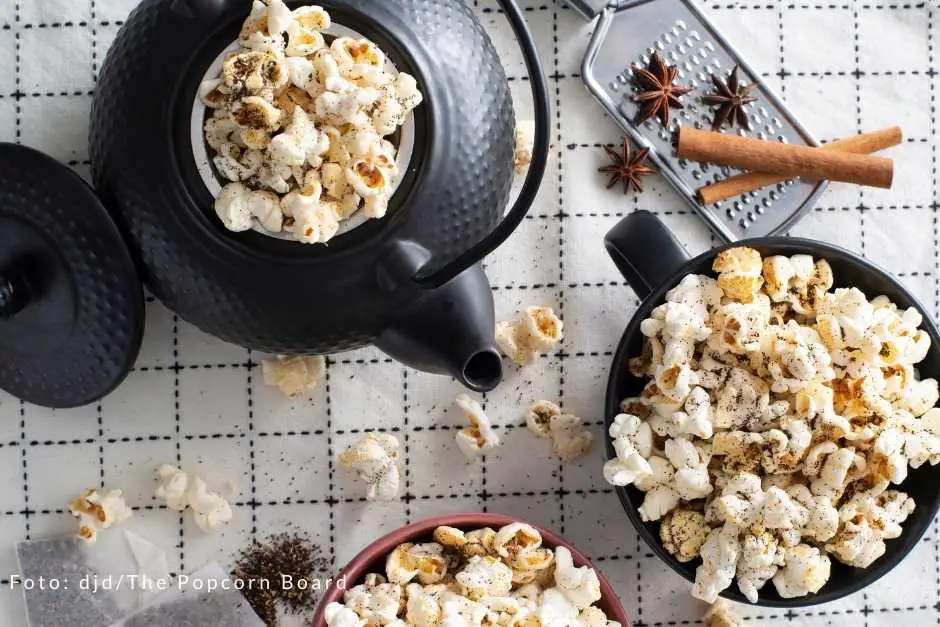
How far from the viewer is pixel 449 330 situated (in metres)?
0.83

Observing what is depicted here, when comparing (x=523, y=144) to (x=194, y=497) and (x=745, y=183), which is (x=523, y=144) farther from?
(x=194, y=497)

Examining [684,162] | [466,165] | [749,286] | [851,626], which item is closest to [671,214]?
[684,162]

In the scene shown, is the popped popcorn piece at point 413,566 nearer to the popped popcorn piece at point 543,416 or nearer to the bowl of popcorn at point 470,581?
the bowl of popcorn at point 470,581

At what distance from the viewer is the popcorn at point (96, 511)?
3.48ft

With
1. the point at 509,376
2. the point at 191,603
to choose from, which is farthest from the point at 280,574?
the point at 509,376

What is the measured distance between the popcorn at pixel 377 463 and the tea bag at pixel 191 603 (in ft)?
0.63

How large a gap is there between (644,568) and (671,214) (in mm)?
411

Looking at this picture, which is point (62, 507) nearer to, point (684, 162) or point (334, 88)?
point (334, 88)

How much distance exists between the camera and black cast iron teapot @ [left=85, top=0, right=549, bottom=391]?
0.77 metres

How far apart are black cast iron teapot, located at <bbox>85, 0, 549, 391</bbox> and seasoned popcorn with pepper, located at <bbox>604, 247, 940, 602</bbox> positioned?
0.20 meters

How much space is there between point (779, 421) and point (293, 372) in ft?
1.66

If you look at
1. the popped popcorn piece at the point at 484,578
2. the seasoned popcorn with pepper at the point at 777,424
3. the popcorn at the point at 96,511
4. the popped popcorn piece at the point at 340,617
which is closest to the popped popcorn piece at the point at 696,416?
the seasoned popcorn with pepper at the point at 777,424

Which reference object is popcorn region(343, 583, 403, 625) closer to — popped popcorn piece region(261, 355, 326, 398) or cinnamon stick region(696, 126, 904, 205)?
popped popcorn piece region(261, 355, 326, 398)

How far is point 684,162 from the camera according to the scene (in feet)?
3.64
